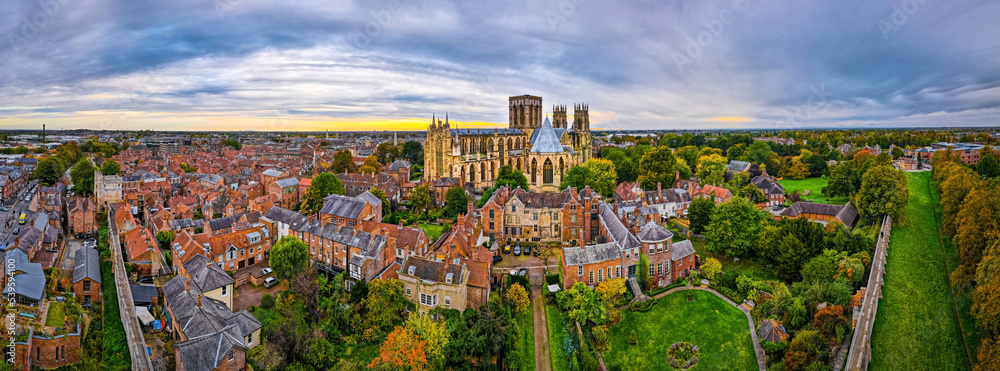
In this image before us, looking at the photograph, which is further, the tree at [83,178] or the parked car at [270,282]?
the tree at [83,178]

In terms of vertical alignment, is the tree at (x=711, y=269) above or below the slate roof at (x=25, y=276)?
below

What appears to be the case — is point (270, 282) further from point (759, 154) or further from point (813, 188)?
point (759, 154)

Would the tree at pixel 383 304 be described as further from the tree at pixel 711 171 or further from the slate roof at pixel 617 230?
the tree at pixel 711 171

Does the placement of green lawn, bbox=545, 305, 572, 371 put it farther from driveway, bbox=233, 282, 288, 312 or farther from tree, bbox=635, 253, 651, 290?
driveway, bbox=233, 282, 288, 312

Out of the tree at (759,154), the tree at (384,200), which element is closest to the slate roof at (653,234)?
the tree at (384,200)

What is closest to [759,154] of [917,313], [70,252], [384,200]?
[917,313]

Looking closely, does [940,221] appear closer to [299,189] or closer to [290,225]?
[290,225]

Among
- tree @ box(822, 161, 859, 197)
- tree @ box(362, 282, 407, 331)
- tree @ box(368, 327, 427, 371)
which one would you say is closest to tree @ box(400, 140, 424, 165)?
tree @ box(822, 161, 859, 197)
